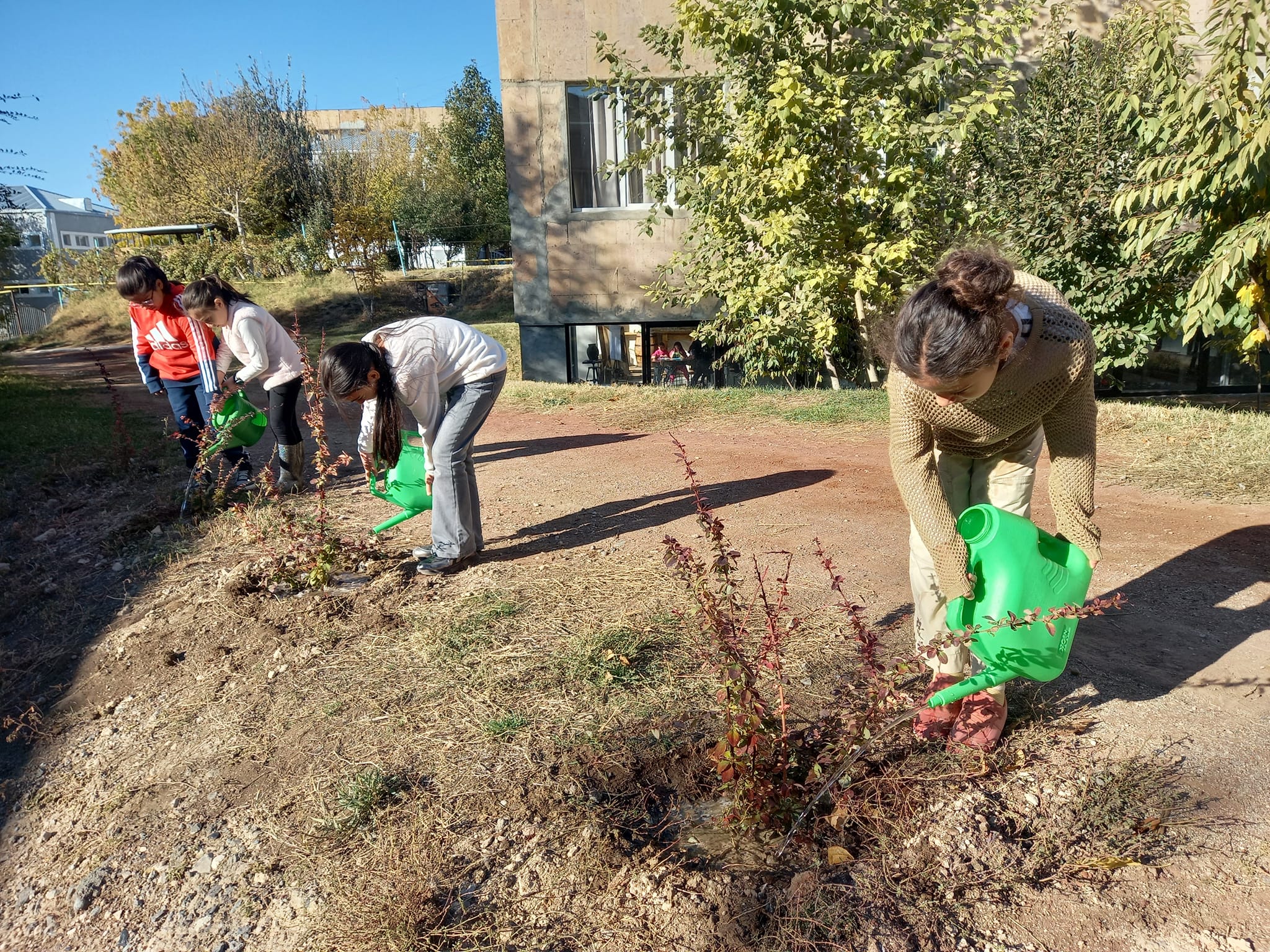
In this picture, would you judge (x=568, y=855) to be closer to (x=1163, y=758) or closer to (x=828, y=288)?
(x=1163, y=758)

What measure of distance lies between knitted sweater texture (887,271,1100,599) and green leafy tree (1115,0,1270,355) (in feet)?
12.7

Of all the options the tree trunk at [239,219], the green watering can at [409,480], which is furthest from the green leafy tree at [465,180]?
the green watering can at [409,480]

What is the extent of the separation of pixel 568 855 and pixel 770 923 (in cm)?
59

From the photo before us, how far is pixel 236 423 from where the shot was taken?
17.9ft

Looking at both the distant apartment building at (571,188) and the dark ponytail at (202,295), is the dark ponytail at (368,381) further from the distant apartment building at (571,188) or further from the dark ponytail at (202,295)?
the distant apartment building at (571,188)

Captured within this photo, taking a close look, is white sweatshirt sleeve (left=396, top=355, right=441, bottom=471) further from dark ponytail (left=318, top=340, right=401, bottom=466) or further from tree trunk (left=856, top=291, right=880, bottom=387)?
tree trunk (left=856, top=291, right=880, bottom=387)

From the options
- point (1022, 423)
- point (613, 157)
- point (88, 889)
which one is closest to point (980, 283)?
point (1022, 423)

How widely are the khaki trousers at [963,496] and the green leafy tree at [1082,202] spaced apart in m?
6.45

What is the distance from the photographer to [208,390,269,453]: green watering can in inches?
210

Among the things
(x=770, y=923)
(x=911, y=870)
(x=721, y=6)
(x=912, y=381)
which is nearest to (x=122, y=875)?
(x=770, y=923)

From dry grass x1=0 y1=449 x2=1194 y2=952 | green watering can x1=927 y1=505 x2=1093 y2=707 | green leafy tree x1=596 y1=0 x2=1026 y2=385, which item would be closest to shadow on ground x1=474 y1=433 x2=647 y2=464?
green leafy tree x1=596 y1=0 x2=1026 y2=385

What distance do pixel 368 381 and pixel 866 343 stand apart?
6.90 m

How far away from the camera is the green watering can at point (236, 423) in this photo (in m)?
5.33

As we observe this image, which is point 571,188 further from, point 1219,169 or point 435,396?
point 435,396
